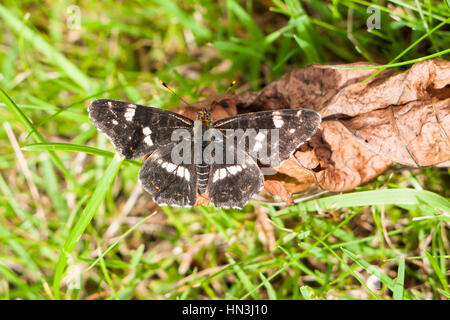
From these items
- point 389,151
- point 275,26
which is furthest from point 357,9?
point 389,151

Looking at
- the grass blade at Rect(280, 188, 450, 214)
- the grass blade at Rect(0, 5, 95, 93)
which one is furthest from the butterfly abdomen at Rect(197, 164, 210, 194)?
the grass blade at Rect(0, 5, 95, 93)

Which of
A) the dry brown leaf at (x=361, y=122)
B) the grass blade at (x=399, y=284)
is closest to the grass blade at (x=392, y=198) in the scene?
the dry brown leaf at (x=361, y=122)

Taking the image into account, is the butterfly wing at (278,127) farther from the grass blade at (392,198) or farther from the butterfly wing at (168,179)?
the grass blade at (392,198)

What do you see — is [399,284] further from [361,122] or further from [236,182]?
[236,182]

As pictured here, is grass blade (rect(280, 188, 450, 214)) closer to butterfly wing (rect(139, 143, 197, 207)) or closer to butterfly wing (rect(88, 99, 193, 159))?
butterfly wing (rect(139, 143, 197, 207))

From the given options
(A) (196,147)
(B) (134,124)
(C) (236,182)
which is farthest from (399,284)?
(B) (134,124)
